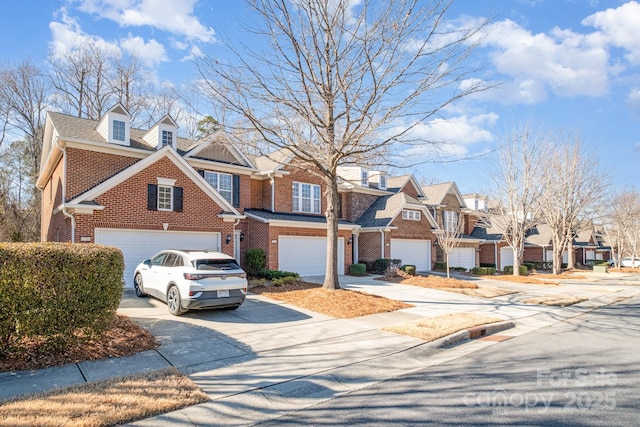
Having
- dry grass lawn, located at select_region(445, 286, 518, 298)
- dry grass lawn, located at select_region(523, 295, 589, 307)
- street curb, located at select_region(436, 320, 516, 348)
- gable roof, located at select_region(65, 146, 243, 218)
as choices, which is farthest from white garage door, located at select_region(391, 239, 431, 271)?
street curb, located at select_region(436, 320, 516, 348)

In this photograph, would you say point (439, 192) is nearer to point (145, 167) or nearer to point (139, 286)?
point (145, 167)

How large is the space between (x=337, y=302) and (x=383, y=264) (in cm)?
1227

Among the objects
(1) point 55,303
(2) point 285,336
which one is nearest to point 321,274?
(2) point 285,336

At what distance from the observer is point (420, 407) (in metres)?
4.86

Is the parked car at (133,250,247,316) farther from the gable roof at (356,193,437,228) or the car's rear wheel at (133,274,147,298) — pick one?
the gable roof at (356,193,437,228)

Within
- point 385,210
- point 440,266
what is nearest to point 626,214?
point 440,266

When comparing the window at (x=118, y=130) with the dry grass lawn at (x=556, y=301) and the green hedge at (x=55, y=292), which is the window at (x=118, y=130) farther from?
the dry grass lawn at (x=556, y=301)

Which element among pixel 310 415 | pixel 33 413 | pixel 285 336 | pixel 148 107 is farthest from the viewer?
pixel 148 107

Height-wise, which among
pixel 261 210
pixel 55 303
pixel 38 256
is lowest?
pixel 55 303

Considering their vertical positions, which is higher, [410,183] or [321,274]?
[410,183]

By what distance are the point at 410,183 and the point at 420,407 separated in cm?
2701

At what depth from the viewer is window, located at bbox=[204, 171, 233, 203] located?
63.8ft

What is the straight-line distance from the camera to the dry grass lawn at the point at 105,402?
422 centimetres

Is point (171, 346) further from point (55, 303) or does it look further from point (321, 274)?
point (321, 274)
